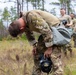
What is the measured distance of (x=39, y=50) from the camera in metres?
6.44

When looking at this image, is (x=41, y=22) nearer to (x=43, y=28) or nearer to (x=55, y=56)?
(x=43, y=28)

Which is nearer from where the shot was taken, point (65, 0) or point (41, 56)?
point (41, 56)

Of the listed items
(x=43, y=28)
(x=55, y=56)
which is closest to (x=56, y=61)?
(x=55, y=56)

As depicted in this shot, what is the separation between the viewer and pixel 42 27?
232 inches

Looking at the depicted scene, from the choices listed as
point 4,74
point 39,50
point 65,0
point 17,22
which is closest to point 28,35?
point 39,50

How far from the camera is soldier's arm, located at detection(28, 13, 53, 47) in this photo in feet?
19.3

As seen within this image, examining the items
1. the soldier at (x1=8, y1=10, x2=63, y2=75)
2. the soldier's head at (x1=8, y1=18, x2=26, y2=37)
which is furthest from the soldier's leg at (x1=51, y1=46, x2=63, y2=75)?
the soldier's head at (x1=8, y1=18, x2=26, y2=37)

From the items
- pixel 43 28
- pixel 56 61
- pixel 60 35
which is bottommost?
pixel 56 61

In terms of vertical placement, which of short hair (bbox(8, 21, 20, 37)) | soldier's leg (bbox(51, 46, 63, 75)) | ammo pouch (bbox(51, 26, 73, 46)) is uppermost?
short hair (bbox(8, 21, 20, 37))

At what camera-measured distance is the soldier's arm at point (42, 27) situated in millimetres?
5887

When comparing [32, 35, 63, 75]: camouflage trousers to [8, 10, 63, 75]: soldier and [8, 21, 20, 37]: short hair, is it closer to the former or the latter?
[8, 10, 63, 75]: soldier

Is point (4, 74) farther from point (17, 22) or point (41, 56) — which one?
point (17, 22)

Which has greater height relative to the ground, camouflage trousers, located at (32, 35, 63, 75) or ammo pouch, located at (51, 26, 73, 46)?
ammo pouch, located at (51, 26, 73, 46)

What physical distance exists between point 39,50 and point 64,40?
57 cm
